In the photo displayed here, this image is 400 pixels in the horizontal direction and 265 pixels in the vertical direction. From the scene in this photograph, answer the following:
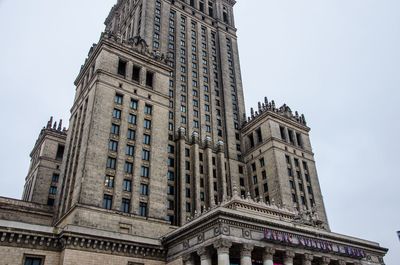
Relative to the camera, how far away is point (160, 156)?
2203 inches

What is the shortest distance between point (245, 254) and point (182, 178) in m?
30.1

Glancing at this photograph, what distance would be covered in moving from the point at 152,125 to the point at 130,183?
11.1 m

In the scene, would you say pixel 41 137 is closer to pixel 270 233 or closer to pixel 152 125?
pixel 152 125

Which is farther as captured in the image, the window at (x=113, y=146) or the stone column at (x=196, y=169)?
the stone column at (x=196, y=169)

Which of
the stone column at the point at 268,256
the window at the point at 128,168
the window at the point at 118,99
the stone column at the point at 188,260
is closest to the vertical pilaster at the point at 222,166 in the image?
the window at the point at 128,168

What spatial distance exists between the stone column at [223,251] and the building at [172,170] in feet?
0.34

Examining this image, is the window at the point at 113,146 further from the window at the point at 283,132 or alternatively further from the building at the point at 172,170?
the window at the point at 283,132

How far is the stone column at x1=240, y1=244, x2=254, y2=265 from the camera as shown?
125ft

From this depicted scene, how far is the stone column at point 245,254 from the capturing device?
1496 inches

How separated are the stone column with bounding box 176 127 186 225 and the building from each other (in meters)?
0.23

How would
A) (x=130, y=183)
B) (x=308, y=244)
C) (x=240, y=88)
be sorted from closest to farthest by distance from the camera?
(x=308, y=244) → (x=130, y=183) → (x=240, y=88)

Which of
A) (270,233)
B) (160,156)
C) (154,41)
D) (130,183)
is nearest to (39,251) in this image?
(130,183)

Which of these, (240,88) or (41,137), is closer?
(41,137)

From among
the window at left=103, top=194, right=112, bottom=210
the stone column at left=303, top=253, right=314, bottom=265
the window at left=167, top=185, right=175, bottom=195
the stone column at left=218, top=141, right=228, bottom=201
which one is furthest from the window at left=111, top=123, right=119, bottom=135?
the stone column at left=303, top=253, right=314, bottom=265
